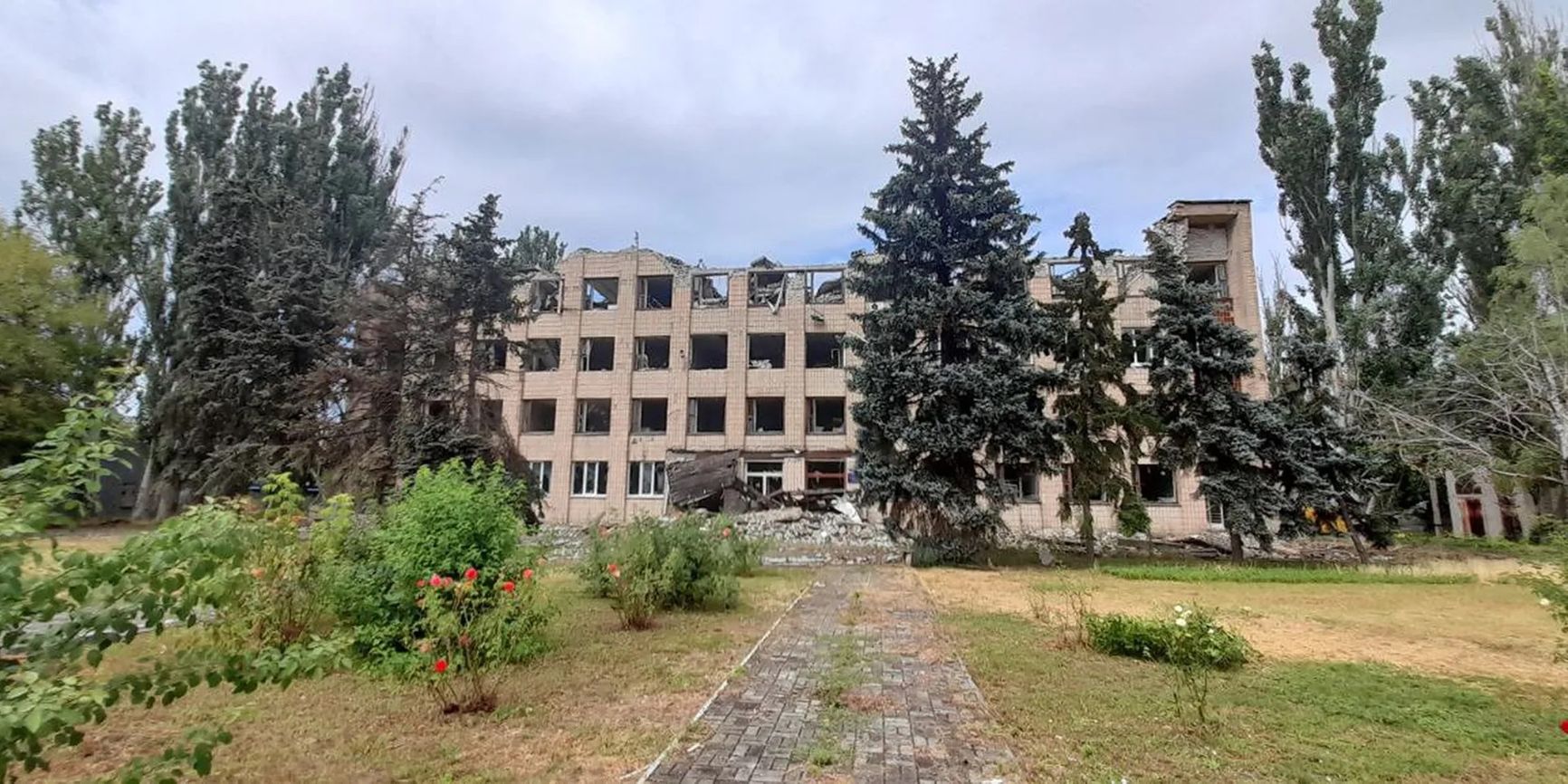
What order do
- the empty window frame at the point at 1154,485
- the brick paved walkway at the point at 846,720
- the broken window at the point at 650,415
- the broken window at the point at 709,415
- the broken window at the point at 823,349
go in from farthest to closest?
the broken window at the point at 709,415, the broken window at the point at 650,415, the broken window at the point at 823,349, the empty window frame at the point at 1154,485, the brick paved walkway at the point at 846,720

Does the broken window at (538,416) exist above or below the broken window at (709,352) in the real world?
below

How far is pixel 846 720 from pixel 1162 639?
4.11m

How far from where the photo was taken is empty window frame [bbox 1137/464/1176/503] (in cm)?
3147

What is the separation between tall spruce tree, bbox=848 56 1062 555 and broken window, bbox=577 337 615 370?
62.5 feet

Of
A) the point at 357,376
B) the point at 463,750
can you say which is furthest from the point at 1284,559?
the point at 357,376

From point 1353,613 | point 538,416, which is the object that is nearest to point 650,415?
point 538,416

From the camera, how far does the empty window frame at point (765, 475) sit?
33.4m

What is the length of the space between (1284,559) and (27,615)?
26.7 meters

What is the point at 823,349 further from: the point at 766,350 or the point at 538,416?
the point at 538,416

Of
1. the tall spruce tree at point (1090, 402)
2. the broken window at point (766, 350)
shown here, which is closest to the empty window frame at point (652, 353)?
the broken window at point (766, 350)

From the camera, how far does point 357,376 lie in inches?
849

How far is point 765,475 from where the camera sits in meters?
33.7

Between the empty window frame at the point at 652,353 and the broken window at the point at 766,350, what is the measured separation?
4.22 m

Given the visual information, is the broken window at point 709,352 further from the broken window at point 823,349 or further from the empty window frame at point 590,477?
the empty window frame at point 590,477
